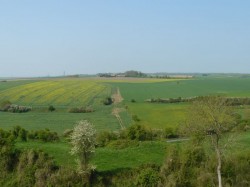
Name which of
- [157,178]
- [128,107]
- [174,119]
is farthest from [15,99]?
[157,178]

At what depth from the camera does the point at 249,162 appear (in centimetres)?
2969

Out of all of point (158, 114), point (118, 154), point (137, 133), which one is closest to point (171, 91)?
point (158, 114)

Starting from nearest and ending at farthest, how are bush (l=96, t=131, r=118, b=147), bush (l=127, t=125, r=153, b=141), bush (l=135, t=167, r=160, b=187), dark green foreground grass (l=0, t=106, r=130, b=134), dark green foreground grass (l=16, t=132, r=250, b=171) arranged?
bush (l=135, t=167, r=160, b=187) → dark green foreground grass (l=16, t=132, r=250, b=171) → bush (l=96, t=131, r=118, b=147) → bush (l=127, t=125, r=153, b=141) → dark green foreground grass (l=0, t=106, r=130, b=134)

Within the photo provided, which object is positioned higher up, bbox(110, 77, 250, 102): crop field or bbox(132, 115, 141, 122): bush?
bbox(110, 77, 250, 102): crop field

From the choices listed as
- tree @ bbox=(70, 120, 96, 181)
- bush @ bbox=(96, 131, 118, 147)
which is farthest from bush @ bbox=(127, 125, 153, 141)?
tree @ bbox=(70, 120, 96, 181)

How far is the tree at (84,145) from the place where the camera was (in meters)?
29.9

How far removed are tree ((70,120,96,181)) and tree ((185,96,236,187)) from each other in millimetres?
8290

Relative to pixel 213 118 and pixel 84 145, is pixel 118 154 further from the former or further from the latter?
pixel 213 118

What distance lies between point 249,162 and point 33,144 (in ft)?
66.7

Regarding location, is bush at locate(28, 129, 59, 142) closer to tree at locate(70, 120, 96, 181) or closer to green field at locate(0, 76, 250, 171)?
green field at locate(0, 76, 250, 171)

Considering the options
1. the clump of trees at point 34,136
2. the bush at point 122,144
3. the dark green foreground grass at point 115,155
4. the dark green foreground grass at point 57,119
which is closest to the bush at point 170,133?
the bush at point 122,144

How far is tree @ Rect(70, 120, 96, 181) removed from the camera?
2991cm

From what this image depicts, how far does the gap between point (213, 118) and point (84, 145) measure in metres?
10.5

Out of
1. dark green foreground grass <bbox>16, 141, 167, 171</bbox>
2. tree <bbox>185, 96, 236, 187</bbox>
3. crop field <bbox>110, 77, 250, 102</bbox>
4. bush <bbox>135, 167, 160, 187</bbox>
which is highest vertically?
tree <bbox>185, 96, 236, 187</bbox>
